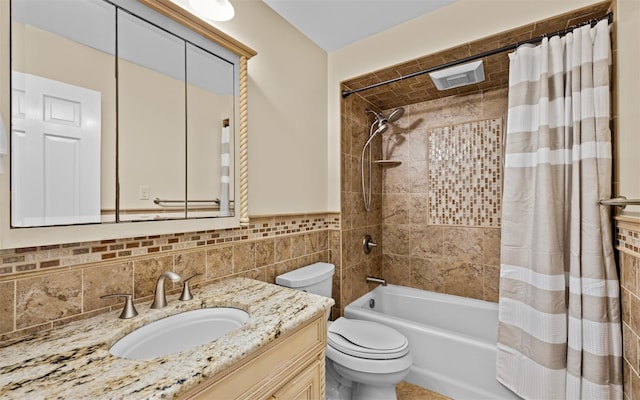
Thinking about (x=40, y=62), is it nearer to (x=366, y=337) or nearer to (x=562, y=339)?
(x=366, y=337)

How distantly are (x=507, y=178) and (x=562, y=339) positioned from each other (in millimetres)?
851

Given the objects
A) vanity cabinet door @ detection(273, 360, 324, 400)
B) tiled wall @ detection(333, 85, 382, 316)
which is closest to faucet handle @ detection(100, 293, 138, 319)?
vanity cabinet door @ detection(273, 360, 324, 400)

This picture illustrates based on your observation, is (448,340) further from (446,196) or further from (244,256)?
(244,256)

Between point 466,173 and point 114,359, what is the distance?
2437mm

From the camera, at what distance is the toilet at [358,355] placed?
4.73 ft

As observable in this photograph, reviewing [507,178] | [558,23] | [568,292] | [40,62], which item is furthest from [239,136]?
[568,292]

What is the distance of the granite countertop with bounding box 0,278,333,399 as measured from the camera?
59cm

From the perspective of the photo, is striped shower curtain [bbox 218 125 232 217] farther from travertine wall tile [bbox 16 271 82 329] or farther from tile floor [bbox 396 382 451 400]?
tile floor [bbox 396 382 451 400]

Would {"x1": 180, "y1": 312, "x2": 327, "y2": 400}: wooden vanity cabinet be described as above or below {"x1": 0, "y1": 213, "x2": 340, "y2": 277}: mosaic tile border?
below

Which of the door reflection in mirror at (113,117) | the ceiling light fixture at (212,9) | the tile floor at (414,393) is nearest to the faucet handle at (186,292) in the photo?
the door reflection in mirror at (113,117)

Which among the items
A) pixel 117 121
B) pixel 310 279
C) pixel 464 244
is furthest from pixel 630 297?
pixel 117 121

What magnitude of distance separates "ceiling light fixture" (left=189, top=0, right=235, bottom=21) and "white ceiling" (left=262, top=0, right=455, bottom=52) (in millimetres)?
495

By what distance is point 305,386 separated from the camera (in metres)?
1.02

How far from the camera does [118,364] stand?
2.25 ft
